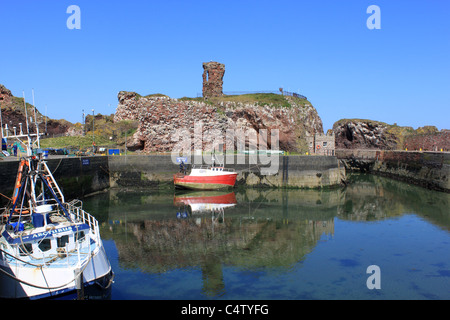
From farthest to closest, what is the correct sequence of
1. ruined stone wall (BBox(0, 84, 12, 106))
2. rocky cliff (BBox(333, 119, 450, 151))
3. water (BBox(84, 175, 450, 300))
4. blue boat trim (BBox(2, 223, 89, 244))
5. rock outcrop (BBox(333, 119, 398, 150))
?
rock outcrop (BBox(333, 119, 398, 150)) < rocky cliff (BBox(333, 119, 450, 151)) < ruined stone wall (BBox(0, 84, 12, 106)) < water (BBox(84, 175, 450, 300)) < blue boat trim (BBox(2, 223, 89, 244))

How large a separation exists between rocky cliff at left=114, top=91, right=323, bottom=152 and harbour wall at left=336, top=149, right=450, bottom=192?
34.8 feet

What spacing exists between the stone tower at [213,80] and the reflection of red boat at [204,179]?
2212 cm

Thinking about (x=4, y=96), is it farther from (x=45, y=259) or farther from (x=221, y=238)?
(x=45, y=259)

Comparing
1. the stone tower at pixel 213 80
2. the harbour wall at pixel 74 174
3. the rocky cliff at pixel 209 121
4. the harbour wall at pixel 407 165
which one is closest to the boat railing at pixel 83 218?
the harbour wall at pixel 74 174

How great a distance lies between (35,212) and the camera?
1413cm

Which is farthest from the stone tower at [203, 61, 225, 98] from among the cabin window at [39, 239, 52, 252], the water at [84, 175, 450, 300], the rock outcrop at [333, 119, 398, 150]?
the cabin window at [39, 239, 52, 252]

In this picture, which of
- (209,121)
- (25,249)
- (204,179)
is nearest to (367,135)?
(209,121)

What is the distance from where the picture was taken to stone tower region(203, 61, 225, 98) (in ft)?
189

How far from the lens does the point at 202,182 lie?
38344mm

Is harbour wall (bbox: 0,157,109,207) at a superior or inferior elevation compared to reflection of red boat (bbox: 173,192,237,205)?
superior

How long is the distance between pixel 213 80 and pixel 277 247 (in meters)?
42.7

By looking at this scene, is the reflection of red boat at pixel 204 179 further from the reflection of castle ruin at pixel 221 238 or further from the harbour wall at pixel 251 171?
the reflection of castle ruin at pixel 221 238

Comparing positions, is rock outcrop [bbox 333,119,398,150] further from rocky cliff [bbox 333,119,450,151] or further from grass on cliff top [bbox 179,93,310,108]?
grass on cliff top [bbox 179,93,310,108]
